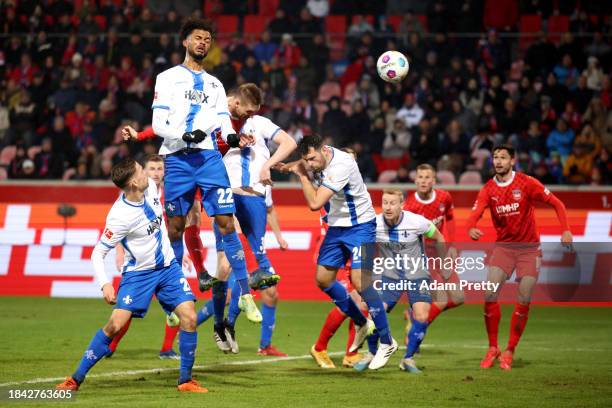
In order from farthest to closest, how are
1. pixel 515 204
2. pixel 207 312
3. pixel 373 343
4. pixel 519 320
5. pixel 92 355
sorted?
pixel 207 312 → pixel 515 204 → pixel 519 320 → pixel 373 343 → pixel 92 355

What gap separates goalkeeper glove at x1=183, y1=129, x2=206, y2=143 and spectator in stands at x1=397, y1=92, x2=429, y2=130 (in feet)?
40.2

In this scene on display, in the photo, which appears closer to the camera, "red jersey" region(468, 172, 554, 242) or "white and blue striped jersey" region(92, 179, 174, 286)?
"white and blue striped jersey" region(92, 179, 174, 286)

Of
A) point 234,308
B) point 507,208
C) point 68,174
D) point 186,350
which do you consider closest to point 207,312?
point 234,308

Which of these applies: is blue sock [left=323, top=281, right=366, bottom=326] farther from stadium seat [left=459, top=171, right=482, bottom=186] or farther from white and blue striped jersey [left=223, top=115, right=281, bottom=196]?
stadium seat [left=459, top=171, right=482, bottom=186]

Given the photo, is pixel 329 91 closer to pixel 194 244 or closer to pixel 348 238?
pixel 194 244

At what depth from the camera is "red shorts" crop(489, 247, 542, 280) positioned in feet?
37.4

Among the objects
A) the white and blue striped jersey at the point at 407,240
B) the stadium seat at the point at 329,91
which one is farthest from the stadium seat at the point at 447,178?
the white and blue striped jersey at the point at 407,240

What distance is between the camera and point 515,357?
39.2 ft

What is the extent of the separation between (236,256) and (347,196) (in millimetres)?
1315

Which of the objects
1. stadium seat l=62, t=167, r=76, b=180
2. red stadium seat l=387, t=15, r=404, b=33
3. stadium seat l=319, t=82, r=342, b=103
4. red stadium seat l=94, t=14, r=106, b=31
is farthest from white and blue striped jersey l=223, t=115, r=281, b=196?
red stadium seat l=94, t=14, r=106, b=31

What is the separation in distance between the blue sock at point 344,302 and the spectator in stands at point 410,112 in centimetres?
1093

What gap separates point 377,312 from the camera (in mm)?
10750

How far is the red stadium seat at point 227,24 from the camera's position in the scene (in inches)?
975

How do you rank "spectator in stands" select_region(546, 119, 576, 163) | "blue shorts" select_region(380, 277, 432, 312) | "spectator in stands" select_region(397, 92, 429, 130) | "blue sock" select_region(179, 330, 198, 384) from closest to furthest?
"blue sock" select_region(179, 330, 198, 384), "blue shorts" select_region(380, 277, 432, 312), "spectator in stands" select_region(546, 119, 576, 163), "spectator in stands" select_region(397, 92, 429, 130)
